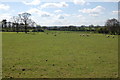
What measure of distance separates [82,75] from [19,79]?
9.83 feet

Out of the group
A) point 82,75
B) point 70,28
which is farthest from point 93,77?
point 70,28

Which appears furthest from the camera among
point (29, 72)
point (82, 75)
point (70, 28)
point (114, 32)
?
point (70, 28)

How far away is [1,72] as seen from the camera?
30.2 ft

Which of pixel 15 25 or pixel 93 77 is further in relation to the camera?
pixel 15 25

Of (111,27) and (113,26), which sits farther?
(111,27)

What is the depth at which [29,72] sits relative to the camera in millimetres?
9250

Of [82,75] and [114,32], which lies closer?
Answer: [82,75]

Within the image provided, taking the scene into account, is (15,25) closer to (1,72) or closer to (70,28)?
(70,28)

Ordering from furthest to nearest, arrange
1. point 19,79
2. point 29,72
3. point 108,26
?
point 108,26
point 29,72
point 19,79

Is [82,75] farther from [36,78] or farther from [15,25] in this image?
[15,25]

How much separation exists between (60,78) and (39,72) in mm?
1602

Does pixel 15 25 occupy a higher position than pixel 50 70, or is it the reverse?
pixel 15 25

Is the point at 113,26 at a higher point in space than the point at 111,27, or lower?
higher

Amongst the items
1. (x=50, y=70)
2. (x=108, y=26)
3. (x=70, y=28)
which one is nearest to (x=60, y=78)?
(x=50, y=70)
